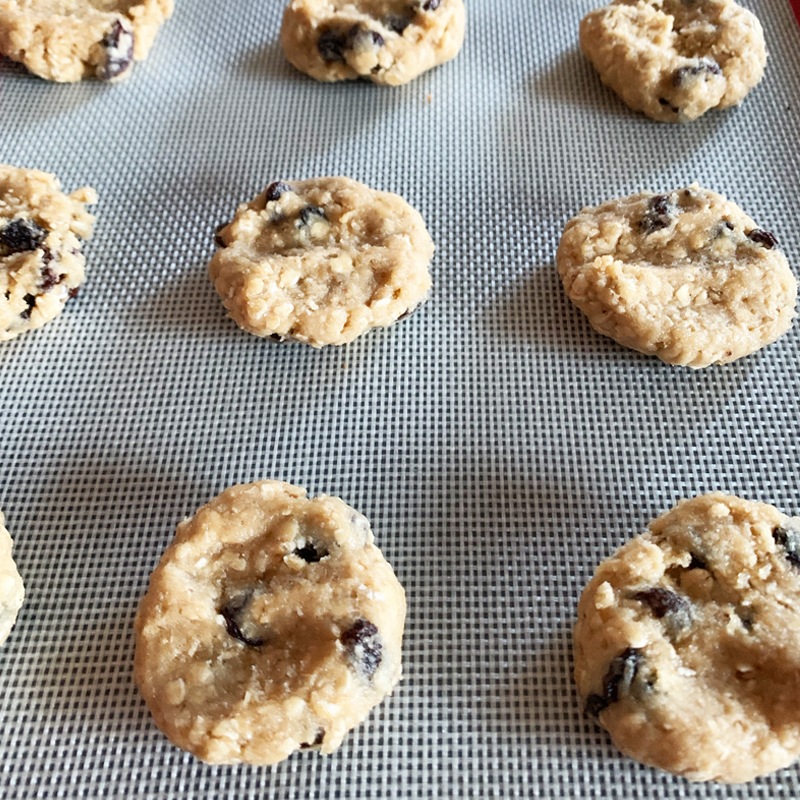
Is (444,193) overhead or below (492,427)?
overhead

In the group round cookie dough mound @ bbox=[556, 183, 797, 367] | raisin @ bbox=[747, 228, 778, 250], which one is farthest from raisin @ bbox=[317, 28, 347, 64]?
raisin @ bbox=[747, 228, 778, 250]

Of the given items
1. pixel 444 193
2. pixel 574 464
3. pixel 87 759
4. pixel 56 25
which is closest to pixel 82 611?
pixel 87 759

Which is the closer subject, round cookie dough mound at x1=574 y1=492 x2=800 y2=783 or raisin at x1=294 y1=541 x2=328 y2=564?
round cookie dough mound at x1=574 y1=492 x2=800 y2=783

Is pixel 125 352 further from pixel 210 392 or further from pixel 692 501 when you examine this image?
pixel 692 501

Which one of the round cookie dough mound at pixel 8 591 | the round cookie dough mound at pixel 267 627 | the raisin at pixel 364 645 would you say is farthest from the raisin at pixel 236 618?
the round cookie dough mound at pixel 8 591

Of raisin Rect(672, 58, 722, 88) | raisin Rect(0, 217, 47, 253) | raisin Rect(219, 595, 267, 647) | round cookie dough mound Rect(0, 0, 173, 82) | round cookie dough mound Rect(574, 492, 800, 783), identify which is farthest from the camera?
round cookie dough mound Rect(0, 0, 173, 82)

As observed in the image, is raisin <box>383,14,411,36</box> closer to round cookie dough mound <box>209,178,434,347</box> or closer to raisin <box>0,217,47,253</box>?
round cookie dough mound <box>209,178,434,347</box>
